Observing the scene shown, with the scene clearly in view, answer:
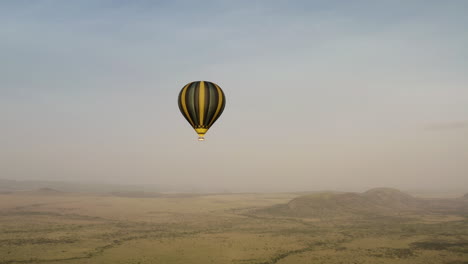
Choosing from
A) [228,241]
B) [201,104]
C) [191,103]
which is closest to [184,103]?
[191,103]

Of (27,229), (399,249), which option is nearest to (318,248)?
(399,249)

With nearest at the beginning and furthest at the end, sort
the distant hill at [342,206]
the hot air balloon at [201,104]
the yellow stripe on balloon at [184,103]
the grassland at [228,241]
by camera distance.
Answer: the hot air balloon at [201,104], the yellow stripe on balloon at [184,103], the grassland at [228,241], the distant hill at [342,206]

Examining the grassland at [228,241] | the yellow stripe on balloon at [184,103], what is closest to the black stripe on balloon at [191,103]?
the yellow stripe on balloon at [184,103]

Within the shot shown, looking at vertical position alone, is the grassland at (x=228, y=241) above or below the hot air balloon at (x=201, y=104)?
below

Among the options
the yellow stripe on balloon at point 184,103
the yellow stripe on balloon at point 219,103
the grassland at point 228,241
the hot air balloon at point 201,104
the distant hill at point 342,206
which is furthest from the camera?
the distant hill at point 342,206

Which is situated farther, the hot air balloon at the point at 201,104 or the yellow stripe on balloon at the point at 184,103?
the yellow stripe on balloon at the point at 184,103

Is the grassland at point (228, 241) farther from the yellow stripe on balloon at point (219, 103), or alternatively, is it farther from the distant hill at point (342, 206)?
the yellow stripe on balloon at point (219, 103)

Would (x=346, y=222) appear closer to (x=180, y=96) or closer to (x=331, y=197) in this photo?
(x=331, y=197)

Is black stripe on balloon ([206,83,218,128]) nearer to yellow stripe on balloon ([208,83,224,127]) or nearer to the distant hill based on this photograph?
yellow stripe on balloon ([208,83,224,127])
